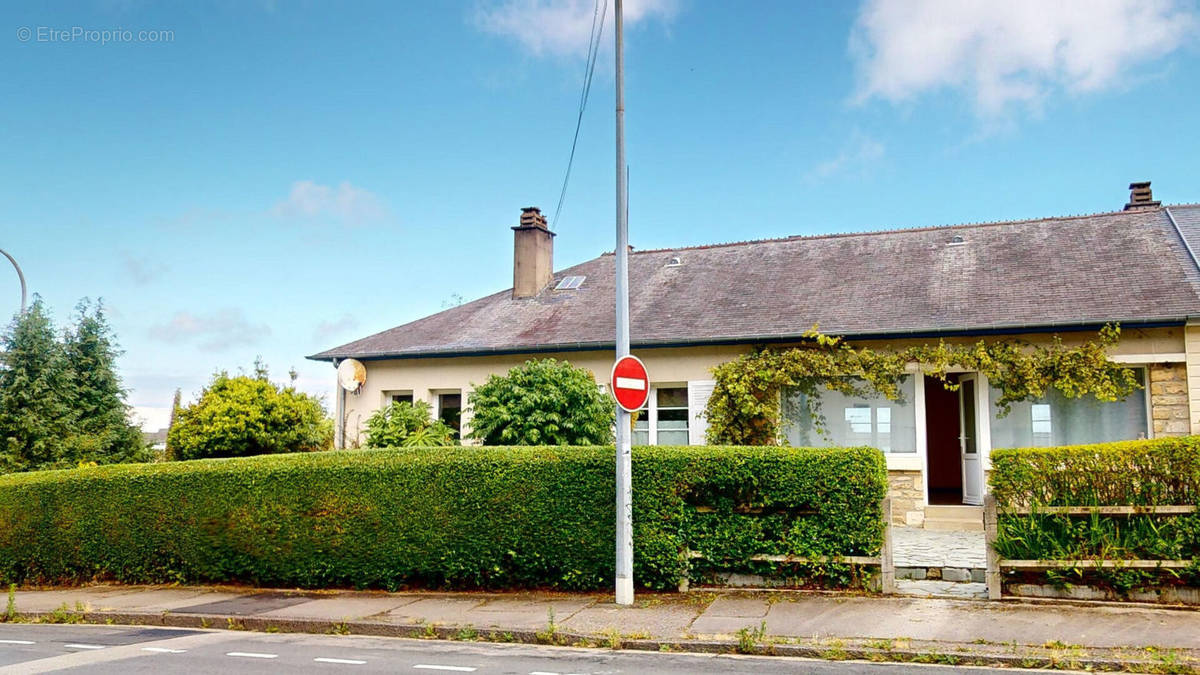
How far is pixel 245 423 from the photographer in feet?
53.7

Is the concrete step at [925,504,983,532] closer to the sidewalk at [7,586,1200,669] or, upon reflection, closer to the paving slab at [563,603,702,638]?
the sidewalk at [7,586,1200,669]

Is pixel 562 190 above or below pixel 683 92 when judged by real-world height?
below

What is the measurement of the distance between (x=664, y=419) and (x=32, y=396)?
11.8 meters

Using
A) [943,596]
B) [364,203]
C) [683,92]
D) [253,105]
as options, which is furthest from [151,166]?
[943,596]

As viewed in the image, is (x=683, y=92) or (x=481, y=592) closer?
(x=481, y=592)

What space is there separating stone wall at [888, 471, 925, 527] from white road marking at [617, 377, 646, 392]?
5.84 m

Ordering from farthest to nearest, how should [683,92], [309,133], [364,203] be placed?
1. [364,203]
2. [309,133]
3. [683,92]

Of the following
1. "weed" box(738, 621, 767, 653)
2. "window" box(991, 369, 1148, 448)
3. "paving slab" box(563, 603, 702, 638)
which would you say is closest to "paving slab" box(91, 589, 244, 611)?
"paving slab" box(563, 603, 702, 638)

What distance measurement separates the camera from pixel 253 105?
47.1 feet

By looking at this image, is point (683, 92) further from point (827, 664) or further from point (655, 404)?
point (827, 664)

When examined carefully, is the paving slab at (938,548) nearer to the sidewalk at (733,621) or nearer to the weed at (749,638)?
the sidewalk at (733,621)

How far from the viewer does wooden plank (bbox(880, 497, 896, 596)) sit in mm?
8945

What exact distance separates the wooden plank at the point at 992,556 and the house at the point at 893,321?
4.84 metres

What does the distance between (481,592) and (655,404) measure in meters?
5.94
